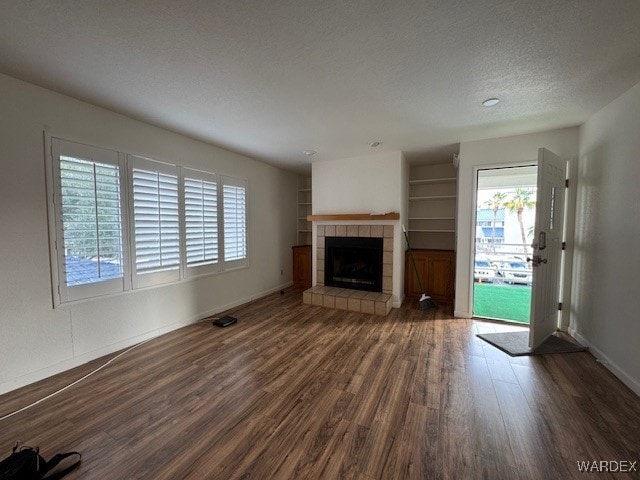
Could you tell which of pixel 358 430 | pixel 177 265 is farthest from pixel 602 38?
pixel 177 265

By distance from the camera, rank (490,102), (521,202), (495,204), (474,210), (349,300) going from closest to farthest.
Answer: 1. (490,102)
2. (474,210)
3. (349,300)
4. (521,202)
5. (495,204)

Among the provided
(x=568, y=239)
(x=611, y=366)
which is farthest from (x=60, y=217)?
(x=568, y=239)

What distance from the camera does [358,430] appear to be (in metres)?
1.57

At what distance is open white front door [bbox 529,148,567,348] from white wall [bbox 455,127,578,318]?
0.32 m

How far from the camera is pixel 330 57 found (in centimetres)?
167

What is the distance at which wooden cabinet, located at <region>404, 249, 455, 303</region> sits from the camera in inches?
162

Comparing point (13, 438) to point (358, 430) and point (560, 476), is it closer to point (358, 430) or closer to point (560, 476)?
point (358, 430)

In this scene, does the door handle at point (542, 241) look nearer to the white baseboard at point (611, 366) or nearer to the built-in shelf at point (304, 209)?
the white baseboard at point (611, 366)

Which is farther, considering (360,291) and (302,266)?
(302,266)

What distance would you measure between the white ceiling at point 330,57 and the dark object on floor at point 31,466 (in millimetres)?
2319

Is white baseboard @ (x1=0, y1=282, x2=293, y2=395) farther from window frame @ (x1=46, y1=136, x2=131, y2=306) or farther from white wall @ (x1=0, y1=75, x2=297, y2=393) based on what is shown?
window frame @ (x1=46, y1=136, x2=131, y2=306)

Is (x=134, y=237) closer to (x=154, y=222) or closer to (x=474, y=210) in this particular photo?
(x=154, y=222)

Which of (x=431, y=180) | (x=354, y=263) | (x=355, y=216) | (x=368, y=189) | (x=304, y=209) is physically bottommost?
(x=354, y=263)

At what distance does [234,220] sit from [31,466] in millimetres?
3079
